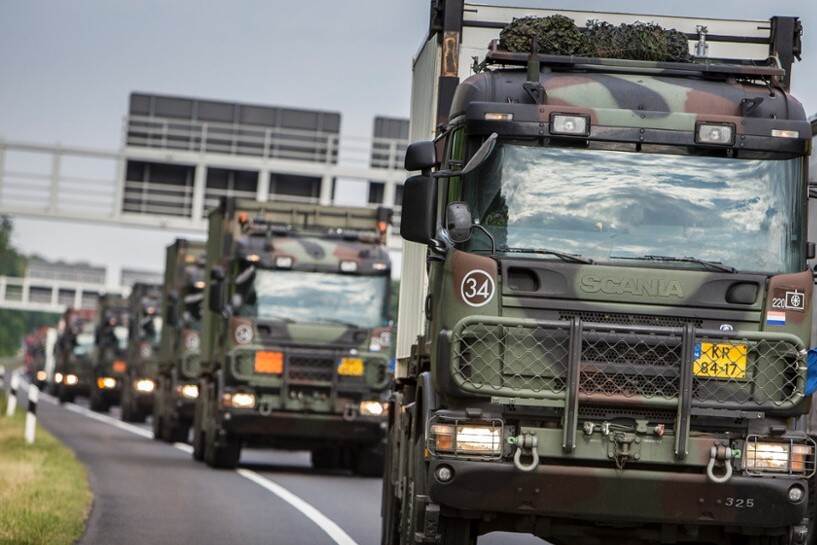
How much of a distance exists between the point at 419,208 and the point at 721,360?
186 cm

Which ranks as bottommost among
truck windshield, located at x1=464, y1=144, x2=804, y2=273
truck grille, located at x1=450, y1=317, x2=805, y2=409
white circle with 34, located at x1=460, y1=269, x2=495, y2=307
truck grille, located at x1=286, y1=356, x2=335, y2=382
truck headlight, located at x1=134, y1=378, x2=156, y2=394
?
truck headlight, located at x1=134, y1=378, x2=156, y2=394

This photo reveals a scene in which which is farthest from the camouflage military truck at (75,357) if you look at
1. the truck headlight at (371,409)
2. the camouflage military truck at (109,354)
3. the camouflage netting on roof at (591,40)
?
the camouflage netting on roof at (591,40)

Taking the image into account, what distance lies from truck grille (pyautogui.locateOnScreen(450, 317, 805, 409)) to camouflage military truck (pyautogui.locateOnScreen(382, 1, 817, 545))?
0.01 meters

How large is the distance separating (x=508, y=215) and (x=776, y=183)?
1510 millimetres

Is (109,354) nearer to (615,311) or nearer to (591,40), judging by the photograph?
(591,40)

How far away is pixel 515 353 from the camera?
37.1ft

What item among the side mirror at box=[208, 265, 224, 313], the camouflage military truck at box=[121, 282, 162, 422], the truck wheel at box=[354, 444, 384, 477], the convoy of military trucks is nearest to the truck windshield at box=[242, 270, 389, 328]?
the side mirror at box=[208, 265, 224, 313]

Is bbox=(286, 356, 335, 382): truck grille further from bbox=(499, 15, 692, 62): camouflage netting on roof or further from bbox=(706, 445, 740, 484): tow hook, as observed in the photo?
bbox=(706, 445, 740, 484): tow hook

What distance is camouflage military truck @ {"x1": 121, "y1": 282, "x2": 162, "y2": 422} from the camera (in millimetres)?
44625

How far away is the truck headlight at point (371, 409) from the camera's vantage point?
26.3m

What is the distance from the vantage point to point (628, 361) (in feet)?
37.1

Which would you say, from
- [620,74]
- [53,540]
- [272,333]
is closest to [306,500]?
[272,333]

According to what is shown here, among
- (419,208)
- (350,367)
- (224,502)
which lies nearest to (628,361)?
(419,208)

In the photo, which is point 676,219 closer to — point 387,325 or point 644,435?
point 644,435
